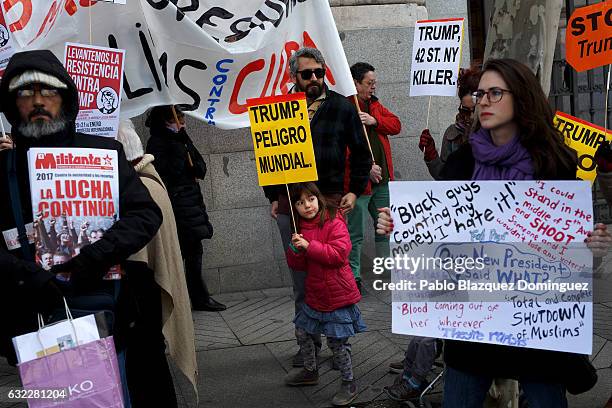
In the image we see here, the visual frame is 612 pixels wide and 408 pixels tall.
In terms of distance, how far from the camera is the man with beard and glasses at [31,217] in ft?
10.8

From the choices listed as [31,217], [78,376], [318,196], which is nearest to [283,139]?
[318,196]

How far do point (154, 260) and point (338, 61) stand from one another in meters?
2.25

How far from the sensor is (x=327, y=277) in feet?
16.0

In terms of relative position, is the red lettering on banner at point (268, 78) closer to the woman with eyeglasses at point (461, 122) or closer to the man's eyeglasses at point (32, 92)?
the woman with eyeglasses at point (461, 122)

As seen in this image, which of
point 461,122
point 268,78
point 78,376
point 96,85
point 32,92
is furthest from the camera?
point 268,78

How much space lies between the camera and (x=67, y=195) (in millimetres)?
3359

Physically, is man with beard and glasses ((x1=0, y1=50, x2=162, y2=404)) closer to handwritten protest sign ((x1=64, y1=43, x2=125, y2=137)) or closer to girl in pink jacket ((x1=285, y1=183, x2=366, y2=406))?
handwritten protest sign ((x1=64, y1=43, x2=125, y2=137))

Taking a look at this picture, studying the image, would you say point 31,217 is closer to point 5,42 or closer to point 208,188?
point 5,42

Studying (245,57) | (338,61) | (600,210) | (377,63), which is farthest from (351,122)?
(600,210)

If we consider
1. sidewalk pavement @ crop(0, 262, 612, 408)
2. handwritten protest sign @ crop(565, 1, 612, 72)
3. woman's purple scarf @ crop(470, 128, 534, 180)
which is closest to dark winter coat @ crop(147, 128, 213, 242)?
sidewalk pavement @ crop(0, 262, 612, 408)

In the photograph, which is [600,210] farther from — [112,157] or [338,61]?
[112,157]

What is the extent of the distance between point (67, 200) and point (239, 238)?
180 inches

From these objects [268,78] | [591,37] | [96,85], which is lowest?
[96,85]

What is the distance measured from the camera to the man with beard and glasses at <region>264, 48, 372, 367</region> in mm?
5332
